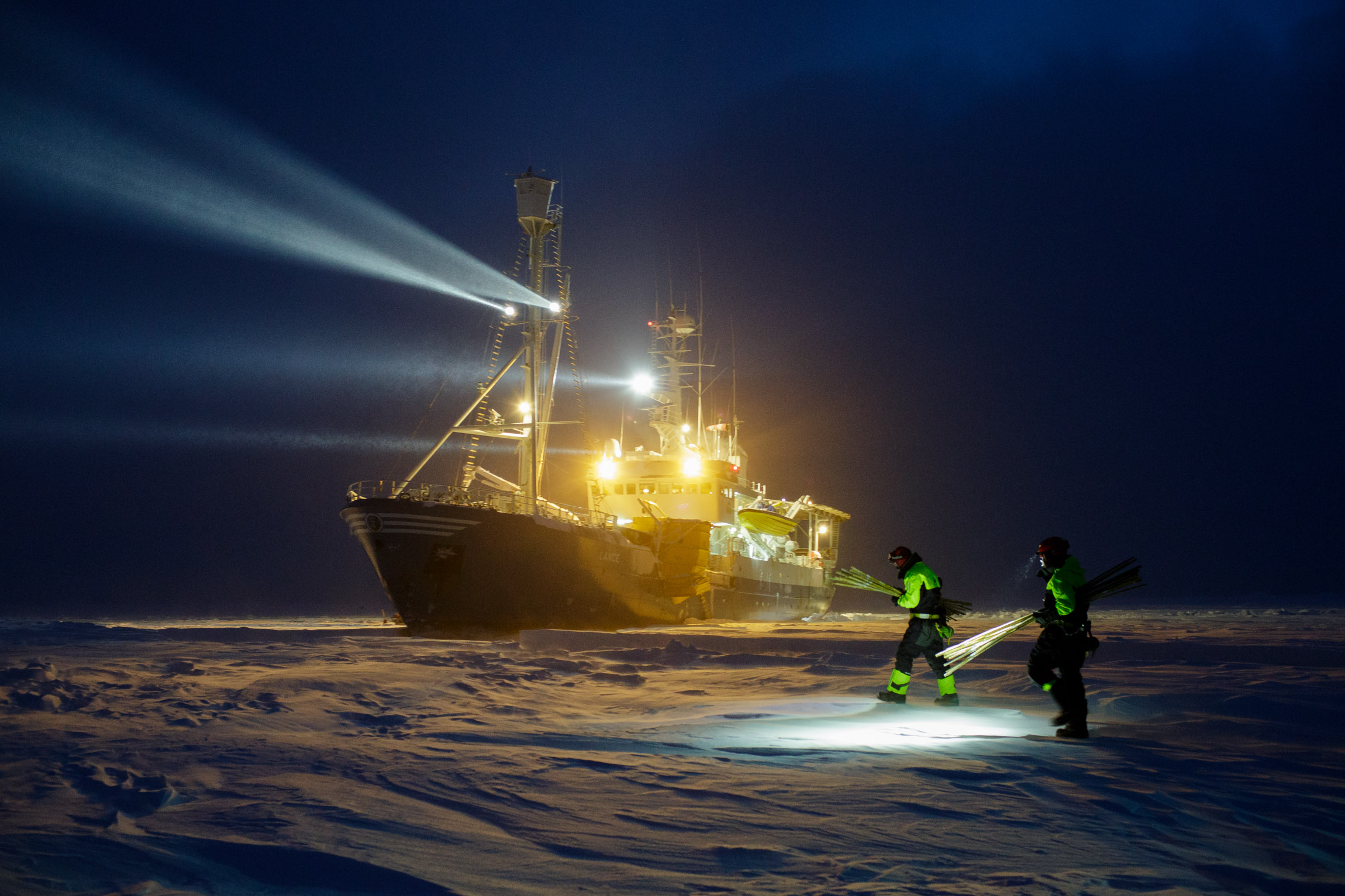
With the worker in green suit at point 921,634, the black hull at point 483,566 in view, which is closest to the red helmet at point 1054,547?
the worker in green suit at point 921,634

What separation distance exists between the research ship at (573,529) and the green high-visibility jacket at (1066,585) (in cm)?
1620

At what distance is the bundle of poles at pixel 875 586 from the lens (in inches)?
321

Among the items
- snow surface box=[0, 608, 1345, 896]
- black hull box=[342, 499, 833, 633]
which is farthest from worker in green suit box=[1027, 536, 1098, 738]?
black hull box=[342, 499, 833, 633]

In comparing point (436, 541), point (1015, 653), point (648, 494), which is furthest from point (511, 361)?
point (1015, 653)

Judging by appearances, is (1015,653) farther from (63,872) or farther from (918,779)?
(63,872)

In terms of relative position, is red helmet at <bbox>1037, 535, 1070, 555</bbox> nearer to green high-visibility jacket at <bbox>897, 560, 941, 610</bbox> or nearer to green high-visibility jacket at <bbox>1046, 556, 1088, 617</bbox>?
green high-visibility jacket at <bbox>1046, 556, 1088, 617</bbox>

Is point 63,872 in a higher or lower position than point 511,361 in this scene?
lower

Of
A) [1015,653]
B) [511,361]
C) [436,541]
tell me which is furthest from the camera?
[511,361]

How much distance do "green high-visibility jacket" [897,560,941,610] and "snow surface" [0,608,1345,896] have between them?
38.2 inches

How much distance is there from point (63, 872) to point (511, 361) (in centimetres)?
2207

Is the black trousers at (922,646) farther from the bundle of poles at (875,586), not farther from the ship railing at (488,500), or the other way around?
the ship railing at (488,500)

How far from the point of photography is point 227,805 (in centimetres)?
347

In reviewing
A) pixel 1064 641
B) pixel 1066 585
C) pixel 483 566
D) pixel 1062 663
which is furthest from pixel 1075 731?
pixel 483 566

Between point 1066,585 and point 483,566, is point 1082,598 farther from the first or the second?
point 483,566
